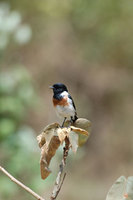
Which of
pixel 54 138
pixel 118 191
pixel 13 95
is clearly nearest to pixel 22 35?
pixel 13 95

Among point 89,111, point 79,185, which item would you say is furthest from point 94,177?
point 89,111

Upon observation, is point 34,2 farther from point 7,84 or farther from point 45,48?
point 7,84

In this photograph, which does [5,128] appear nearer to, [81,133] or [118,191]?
[81,133]

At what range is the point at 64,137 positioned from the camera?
0.84m

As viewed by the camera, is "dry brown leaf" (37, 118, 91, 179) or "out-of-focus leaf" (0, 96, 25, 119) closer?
"dry brown leaf" (37, 118, 91, 179)

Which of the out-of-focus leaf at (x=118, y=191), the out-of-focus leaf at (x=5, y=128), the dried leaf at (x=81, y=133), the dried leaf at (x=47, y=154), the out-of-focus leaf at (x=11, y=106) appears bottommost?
the out-of-focus leaf at (x=5, y=128)

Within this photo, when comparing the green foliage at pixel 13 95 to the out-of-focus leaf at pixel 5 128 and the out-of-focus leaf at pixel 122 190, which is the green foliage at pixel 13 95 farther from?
the out-of-focus leaf at pixel 122 190

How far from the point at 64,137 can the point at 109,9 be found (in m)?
6.19

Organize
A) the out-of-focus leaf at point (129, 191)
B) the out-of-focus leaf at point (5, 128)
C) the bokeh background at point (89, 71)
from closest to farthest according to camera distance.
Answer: the out-of-focus leaf at point (129, 191) → the out-of-focus leaf at point (5, 128) → the bokeh background at point (89, 71)

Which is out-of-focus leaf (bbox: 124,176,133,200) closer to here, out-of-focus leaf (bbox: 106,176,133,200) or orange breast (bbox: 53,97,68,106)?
out-of-focus leaf (bbox: 106,176,133,200)

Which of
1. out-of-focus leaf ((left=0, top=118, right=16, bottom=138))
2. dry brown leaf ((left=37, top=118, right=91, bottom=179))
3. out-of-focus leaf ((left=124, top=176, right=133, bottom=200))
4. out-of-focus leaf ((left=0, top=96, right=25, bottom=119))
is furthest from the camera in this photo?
out-of-focus leaf ((left=0, top=96, right=25, bottom=119))

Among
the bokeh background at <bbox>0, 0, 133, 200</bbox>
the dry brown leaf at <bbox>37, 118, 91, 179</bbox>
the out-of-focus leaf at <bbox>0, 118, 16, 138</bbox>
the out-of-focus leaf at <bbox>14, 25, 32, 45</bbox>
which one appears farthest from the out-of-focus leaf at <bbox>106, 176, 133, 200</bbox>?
the bokeh background at <bbox>0, 0, 133, 200</bbox>

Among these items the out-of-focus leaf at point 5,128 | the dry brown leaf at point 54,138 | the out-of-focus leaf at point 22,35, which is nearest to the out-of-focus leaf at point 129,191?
the dry brown leaf at point 54,138

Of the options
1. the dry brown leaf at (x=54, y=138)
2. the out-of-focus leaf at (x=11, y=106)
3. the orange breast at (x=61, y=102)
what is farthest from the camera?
the out-of-focus leaf at (x=11, y=106)
